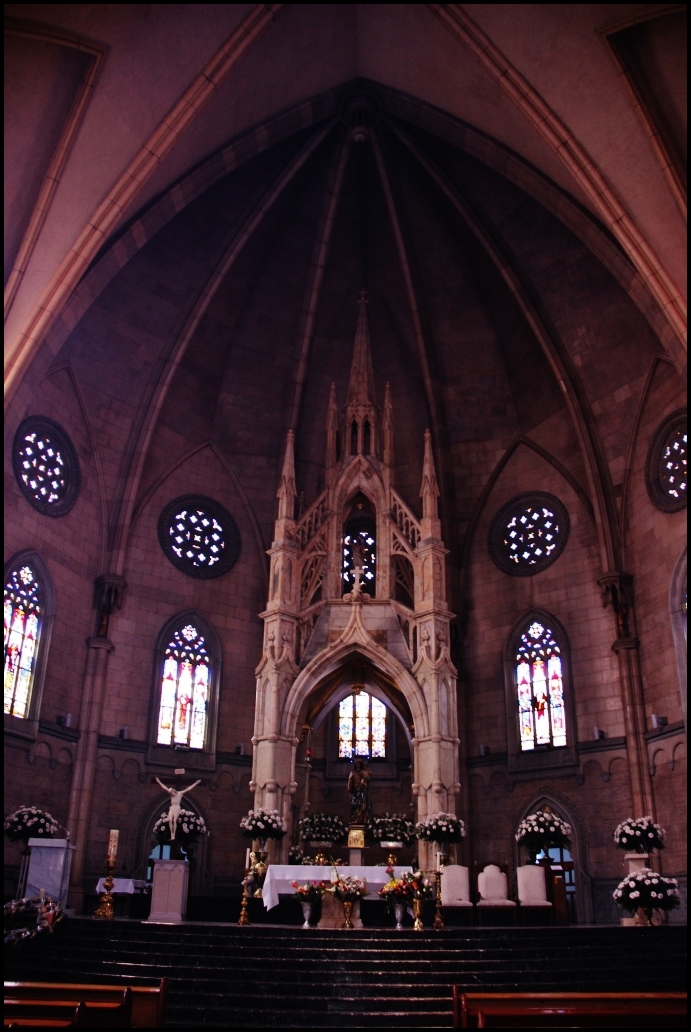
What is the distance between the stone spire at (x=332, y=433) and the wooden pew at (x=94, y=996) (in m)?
16.6

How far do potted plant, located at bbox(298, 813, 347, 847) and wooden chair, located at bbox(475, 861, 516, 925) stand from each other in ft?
11.6

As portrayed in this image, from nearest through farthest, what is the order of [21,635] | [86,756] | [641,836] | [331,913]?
[331,913] → [641,836] → [21,635] → [86,756]

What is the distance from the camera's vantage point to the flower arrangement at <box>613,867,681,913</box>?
17.0m

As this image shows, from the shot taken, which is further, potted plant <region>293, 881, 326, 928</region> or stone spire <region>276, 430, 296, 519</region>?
stone spire <region>276, 430, 296, 519</region>

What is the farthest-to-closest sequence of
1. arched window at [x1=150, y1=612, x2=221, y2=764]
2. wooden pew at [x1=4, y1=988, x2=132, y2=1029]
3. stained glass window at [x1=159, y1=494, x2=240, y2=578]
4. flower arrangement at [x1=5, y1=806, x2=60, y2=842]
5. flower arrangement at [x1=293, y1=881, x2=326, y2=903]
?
stained glass window at [x1=159, y1=494, x2=240, y2=578]
arched window at [x1=150, y1=612, x2=221, y2=764]
flower arrangement at [x1=5, y1=806, x2=60, y2=842]
flower arrangement at [x1=293, y1=881, x2=326, y2=903]
wooden pew at [x1=4, y1=988, x2=132, y2=1029]

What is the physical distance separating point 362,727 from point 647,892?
10.4 metres

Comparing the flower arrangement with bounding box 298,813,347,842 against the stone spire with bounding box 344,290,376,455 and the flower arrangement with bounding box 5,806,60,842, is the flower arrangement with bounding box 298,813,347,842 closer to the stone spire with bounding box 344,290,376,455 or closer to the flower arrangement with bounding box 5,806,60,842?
the flower arrangement with bounding box 5,806,60,842

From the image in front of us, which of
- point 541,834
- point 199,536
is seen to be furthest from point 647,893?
point 199,536

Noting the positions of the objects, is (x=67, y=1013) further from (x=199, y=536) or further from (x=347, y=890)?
(x=199, y=536)

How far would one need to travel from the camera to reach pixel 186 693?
2509 centimetres

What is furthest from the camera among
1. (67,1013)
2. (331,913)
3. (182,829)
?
(182,829)

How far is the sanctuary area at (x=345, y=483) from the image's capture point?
1742cm

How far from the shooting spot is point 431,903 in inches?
733

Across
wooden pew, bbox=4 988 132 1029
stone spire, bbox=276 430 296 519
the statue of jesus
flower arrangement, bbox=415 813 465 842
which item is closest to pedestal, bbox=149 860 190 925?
the statue of jesus
